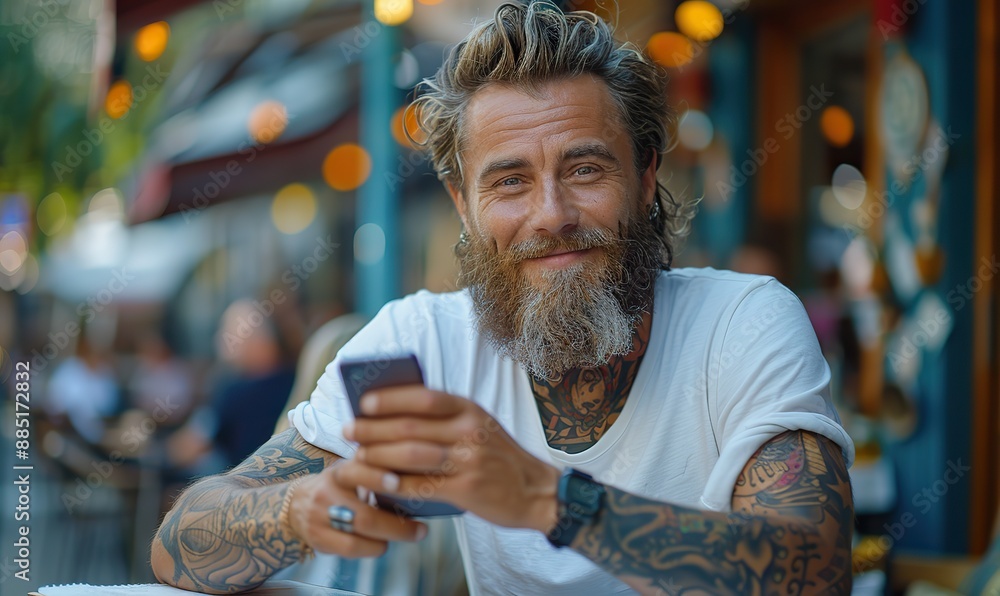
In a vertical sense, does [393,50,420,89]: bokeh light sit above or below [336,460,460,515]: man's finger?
above

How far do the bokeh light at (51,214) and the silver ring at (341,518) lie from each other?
7693mm

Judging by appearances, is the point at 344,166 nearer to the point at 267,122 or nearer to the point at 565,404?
the point at 267,122

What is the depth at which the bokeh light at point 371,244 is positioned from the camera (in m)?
4.51

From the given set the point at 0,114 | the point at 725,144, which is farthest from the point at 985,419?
the point at 0,114

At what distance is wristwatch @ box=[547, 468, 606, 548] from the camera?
1.37 meters

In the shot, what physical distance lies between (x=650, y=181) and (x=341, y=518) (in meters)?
1.39

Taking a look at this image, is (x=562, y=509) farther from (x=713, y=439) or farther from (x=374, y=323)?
(x=374, y=323)

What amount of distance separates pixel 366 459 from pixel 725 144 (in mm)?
6148

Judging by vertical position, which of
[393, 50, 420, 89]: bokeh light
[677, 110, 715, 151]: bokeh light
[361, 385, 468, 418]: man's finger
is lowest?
[361, 385, 468, 418]: man's finger

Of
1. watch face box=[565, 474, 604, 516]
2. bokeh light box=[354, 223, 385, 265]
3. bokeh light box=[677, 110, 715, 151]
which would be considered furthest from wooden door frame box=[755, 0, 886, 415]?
watch face box=[565, 474, 604, 516]

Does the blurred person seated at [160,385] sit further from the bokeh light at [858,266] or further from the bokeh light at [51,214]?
the bokeh light at [858,266]

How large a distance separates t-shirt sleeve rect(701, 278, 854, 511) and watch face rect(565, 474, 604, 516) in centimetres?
40

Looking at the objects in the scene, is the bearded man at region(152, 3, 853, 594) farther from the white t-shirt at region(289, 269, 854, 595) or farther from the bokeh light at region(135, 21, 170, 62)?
the bokeh light at region(135, 21, 170, 62)

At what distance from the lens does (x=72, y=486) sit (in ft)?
19.1
